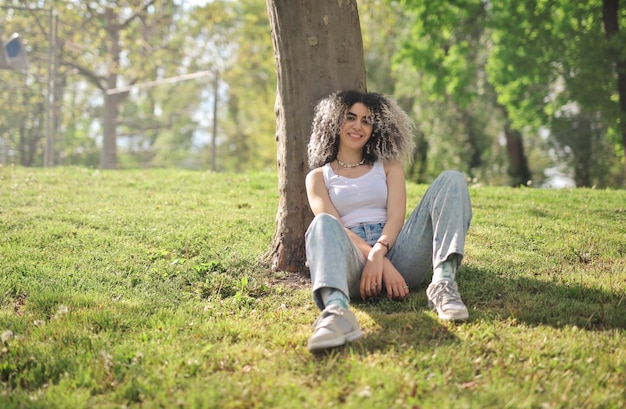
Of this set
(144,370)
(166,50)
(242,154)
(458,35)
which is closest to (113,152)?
(166,50)

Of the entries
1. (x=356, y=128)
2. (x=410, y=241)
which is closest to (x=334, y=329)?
(x=410, y=241)

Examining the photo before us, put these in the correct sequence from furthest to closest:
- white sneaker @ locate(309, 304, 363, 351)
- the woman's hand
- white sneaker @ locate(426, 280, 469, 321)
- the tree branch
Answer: the tree branch → the woman's hand → white sneaker @ locate(426, 280, 469, 321) → white sneaker @ locate(309, 304, 363, 351)

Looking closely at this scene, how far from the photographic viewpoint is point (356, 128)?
439 centimetres

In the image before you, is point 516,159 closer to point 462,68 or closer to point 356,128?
point 462,68

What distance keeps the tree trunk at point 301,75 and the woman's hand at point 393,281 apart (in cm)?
108

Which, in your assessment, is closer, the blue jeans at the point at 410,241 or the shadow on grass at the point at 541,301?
the blue jeans at the point at 410,241

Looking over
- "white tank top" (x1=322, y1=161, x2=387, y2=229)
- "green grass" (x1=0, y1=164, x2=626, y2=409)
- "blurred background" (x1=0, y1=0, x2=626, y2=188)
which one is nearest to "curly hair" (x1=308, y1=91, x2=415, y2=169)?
"white tank top" (x1=322, y1=161, x2=387, y2=229)

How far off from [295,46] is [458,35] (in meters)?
13.5

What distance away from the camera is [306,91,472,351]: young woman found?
3498 mm

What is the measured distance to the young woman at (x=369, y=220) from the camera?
3.50 m

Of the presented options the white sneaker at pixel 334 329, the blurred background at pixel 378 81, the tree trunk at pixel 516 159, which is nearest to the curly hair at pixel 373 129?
the white sneaker at pixel 334 329

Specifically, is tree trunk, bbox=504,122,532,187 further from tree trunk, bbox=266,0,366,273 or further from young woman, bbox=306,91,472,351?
young woman, bbox=306,91,472,351

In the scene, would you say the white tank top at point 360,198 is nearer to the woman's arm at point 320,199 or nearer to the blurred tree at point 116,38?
the woman's arm at point 320,199

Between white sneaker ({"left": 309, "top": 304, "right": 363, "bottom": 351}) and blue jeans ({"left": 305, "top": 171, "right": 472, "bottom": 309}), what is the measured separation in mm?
154
